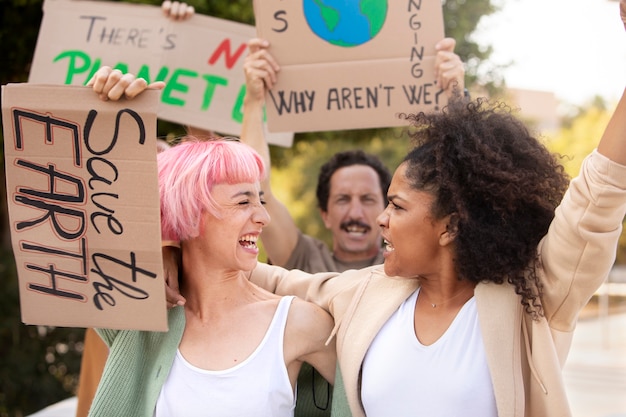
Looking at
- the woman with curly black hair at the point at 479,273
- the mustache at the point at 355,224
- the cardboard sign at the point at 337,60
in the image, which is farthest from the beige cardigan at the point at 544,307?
the mustache at the point at 355,224

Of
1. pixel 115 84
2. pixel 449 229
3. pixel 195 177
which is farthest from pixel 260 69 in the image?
pixel 449 229

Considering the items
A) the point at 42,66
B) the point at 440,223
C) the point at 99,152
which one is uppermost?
the point at 42,66

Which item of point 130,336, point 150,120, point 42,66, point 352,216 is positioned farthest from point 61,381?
point 150,120

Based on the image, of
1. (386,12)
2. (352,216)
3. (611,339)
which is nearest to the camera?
(386,12)

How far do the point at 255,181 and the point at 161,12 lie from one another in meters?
1.93

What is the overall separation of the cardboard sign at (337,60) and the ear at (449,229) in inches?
43.3

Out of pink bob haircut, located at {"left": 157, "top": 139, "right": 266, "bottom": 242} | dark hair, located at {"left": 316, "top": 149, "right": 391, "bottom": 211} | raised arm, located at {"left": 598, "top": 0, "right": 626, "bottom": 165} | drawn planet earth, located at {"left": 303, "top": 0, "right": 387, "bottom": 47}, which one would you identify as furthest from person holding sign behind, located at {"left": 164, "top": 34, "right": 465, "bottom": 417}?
raised arm, located at {"left": 598, "top": 0, "right": 626, "bottom": 165}

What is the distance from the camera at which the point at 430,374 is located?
220 centimetres

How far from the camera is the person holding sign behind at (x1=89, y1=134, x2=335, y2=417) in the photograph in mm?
2361

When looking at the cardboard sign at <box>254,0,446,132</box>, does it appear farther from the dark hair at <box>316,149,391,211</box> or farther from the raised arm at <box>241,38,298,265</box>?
the dark hair at <box>316,149,391,211</box>

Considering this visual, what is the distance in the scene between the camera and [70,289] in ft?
7.58

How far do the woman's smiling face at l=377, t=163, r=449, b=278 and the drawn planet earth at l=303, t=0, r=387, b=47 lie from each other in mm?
1197

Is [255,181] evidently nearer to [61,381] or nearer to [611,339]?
→ [61,381]

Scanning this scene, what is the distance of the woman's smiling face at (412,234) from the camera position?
2344mm
